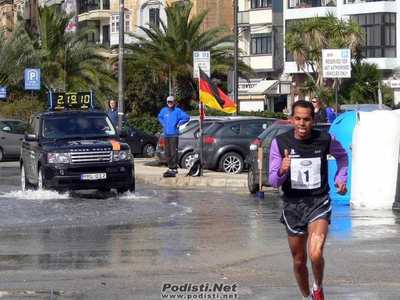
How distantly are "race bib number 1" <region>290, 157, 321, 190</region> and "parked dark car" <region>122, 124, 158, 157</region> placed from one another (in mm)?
25721

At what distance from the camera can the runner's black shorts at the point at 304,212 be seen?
764 cm

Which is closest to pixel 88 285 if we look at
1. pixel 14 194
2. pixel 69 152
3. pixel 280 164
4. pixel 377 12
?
pixel 280 164

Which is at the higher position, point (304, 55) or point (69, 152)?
point (304, 55)

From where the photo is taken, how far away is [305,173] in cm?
762

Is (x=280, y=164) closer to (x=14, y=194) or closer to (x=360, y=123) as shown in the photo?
(x=360, y=123)

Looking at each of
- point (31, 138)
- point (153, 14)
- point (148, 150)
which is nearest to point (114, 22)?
point (153, 14)

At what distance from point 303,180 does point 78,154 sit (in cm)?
1045

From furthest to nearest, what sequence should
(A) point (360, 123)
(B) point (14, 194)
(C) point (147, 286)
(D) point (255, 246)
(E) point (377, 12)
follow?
(E) point (377, 12), (B) point (14, 194), (A) point (360, 123), (D) point (255, 246), (C) point (147, 286)

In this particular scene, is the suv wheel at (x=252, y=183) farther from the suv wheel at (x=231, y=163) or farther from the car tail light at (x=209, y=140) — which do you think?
the car tail light at (x=209, y=140)

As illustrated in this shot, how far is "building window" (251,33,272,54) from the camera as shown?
57938 mm

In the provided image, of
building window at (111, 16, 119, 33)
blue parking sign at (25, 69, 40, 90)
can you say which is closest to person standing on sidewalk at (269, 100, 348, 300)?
blue parking sign at (25, 69, 40, 90)

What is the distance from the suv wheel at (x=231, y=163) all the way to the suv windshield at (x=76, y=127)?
6240 mm

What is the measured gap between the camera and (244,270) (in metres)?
9.59

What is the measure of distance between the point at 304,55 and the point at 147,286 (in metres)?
39.7
